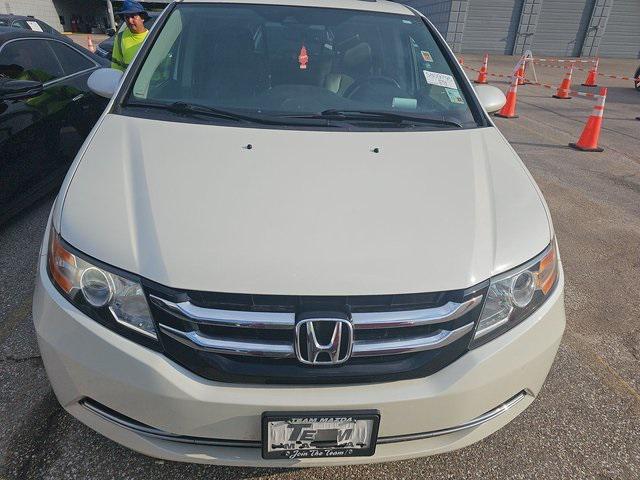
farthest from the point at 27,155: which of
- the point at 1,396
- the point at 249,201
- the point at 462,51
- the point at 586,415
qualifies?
the point at 462,51

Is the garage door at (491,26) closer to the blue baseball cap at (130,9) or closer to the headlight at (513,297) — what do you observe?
the blue baseball cap at (130,9)

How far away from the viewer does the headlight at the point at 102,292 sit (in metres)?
1.42

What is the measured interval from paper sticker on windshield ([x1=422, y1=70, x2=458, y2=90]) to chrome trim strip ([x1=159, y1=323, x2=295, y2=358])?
1722 millimetres

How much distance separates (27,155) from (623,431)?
403 centimetres

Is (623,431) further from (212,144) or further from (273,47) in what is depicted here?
(273,47)

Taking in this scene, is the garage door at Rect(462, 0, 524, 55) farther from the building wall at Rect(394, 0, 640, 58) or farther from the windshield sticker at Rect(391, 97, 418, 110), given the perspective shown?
the windshield sticker at Rect(391, 97, 418, 110)

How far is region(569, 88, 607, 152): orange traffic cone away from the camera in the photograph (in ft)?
22.1

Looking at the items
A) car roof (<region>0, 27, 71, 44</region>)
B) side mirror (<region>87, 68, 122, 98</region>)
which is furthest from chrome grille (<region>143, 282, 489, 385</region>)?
car roof (<region>0, 27, 71, 44</region>)

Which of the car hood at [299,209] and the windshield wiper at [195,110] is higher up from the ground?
the windshield wiper at [195,110]

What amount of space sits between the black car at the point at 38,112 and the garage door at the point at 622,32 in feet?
88.3

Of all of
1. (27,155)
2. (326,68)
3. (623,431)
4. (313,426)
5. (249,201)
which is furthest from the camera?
(27,155)

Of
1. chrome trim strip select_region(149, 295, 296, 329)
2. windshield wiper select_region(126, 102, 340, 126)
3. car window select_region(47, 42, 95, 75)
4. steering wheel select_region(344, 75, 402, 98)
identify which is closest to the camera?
chrome trim strip select_region(149, 295, 296, 329)

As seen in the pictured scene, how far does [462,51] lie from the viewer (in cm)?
2344

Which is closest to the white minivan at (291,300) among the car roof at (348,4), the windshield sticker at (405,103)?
the windshield sticker at (405,103)
